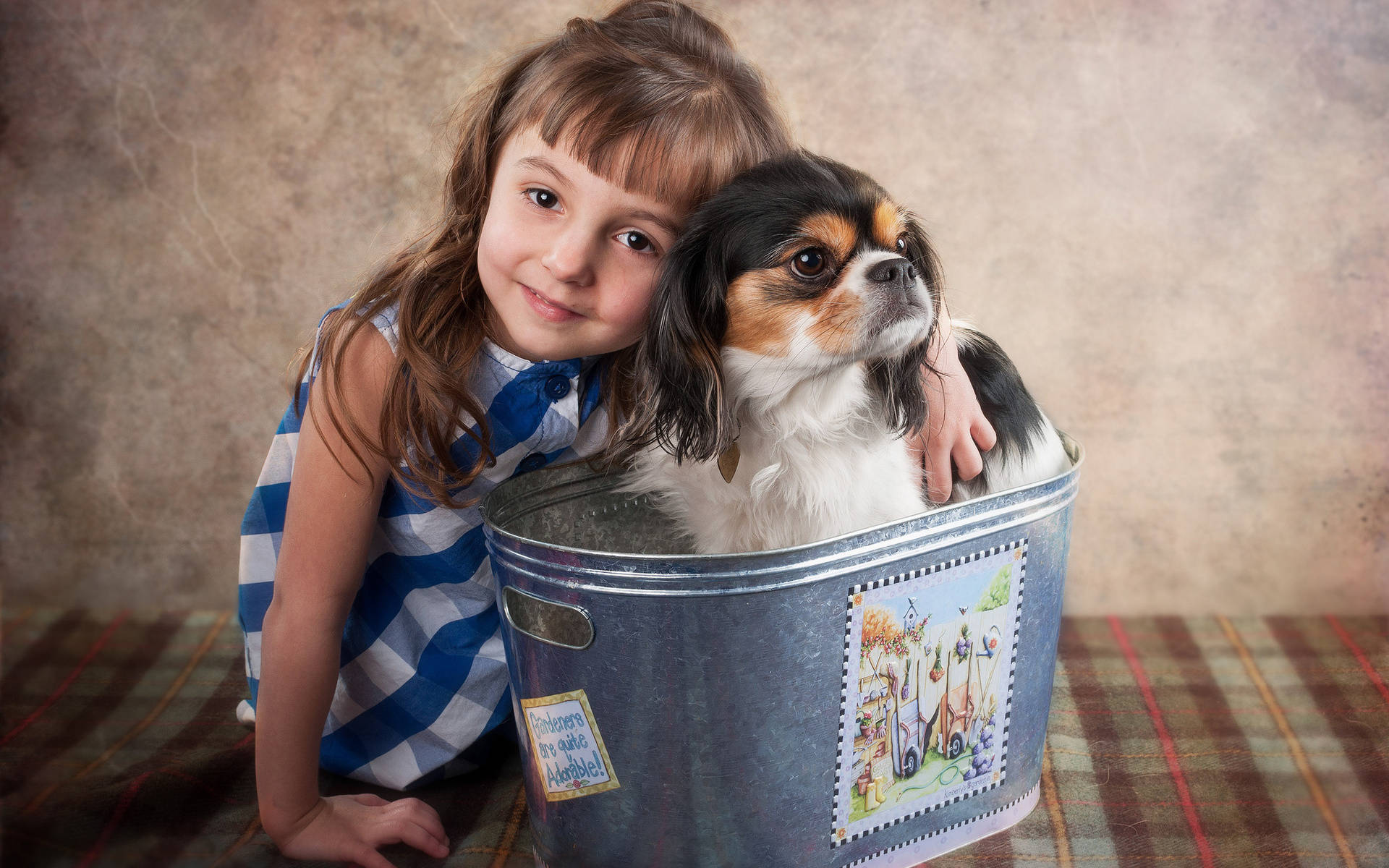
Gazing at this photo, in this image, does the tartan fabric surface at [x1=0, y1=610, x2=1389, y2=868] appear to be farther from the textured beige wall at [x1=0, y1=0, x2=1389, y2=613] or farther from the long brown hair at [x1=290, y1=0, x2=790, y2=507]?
the long brown hair at [x1=290, y1=0, x2=790, y2=507]

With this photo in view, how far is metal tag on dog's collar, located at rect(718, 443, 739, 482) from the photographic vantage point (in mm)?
1453

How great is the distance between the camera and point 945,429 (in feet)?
4.99

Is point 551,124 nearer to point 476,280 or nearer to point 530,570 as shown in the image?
point 476,280

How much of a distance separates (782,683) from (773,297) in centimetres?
42

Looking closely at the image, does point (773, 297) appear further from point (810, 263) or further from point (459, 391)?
point (459, 391)

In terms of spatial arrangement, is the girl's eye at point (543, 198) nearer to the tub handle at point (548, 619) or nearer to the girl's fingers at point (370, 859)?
the tub handle at point (548, 619)

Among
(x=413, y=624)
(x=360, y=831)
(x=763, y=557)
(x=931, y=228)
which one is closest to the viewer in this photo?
(x=763, y=557)

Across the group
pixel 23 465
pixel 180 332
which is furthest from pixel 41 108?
pixel 23 465

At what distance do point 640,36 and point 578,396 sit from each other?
1.52 feet

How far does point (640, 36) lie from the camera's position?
1447 mm

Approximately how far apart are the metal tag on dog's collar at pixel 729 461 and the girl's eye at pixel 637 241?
0.85 feet

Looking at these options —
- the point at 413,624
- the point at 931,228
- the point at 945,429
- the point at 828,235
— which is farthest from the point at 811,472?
the point at 931,228

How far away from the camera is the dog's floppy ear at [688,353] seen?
1.32 metres

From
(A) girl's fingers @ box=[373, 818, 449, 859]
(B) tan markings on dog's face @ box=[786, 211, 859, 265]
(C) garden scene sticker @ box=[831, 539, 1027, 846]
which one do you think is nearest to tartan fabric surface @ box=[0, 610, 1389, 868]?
(A) girl's fingers @ box=[373, 818, 449, 859]
